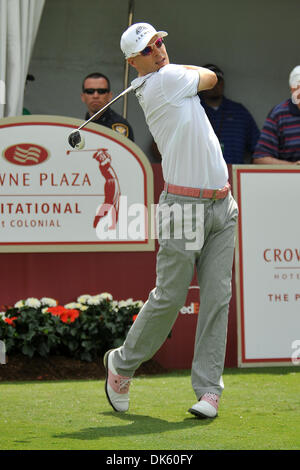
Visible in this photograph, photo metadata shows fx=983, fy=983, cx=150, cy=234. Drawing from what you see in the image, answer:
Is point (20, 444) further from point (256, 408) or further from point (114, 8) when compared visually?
point (114, 8)

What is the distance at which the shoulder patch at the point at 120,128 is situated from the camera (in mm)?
7012

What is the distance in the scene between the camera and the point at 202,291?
15.6 ft

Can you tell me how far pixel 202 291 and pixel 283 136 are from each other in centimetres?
257

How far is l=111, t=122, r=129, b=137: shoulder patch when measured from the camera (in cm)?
701

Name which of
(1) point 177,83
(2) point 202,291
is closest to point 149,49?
(1) point 177,83

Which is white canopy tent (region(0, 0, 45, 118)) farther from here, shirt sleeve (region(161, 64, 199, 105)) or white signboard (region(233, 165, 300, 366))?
shirt sleeve (region(161, 64, 199, 105))

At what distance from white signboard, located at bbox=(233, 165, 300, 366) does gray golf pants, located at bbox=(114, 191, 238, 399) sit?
1.81 m

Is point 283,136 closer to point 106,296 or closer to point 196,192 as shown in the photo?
point 106,296

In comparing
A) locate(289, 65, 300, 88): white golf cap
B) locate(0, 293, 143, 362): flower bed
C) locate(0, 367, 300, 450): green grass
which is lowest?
locate(0, 367, 300, 450): green grass

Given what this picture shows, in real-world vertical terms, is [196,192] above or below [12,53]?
below

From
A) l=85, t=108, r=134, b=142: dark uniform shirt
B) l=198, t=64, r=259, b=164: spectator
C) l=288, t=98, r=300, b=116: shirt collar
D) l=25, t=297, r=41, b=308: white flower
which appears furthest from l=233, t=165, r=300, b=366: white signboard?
l=198, t=64, r=259, b=164: spectator

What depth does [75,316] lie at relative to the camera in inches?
251

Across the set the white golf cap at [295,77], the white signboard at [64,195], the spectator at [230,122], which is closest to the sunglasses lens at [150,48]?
the white signboard at [64,195]

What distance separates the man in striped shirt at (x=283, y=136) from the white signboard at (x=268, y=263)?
0.41 metres
